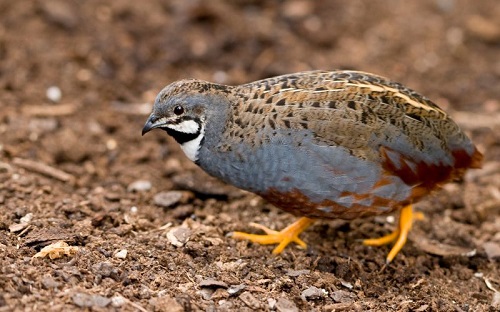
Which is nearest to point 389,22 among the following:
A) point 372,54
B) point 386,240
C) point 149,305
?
point 372,54

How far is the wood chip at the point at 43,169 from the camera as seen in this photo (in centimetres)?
616

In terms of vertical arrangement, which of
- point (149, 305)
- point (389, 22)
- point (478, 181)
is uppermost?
point (389, 22)

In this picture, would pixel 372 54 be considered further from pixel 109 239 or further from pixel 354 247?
pixel 109 239

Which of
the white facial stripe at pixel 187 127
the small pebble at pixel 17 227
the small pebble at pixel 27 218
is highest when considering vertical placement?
the white facial stripe at pixel 187 127

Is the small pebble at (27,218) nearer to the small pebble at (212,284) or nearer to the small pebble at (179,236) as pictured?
the small pebble at (179,236)

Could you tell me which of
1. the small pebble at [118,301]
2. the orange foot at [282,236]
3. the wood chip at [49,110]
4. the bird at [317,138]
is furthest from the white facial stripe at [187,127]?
the wood chip at [49,110]

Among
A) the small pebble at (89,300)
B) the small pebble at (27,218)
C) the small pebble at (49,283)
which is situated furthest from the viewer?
the small pebble at (27,218)

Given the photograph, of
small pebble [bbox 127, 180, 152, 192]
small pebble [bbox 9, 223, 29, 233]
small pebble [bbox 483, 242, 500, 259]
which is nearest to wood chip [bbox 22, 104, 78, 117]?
small pebble [bbox 127, 180, 152, 192]

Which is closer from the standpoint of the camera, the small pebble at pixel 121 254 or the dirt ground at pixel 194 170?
the dirt ground at pixel 194 170

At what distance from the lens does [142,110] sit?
7387mm

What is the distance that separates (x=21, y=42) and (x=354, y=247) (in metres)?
4.20

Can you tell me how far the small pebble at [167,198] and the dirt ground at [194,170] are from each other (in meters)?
0.01

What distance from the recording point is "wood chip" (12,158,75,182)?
6.16 m

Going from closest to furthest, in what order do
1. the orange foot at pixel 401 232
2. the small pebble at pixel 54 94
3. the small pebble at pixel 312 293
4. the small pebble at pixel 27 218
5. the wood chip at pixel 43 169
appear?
the small pebble at pixel 312 293 < the small pebble at pixel 27 218 < the orange foot at pixel 401 232 < the wood chip at pixel 43 169 < the small pebble at pixel 54 94
